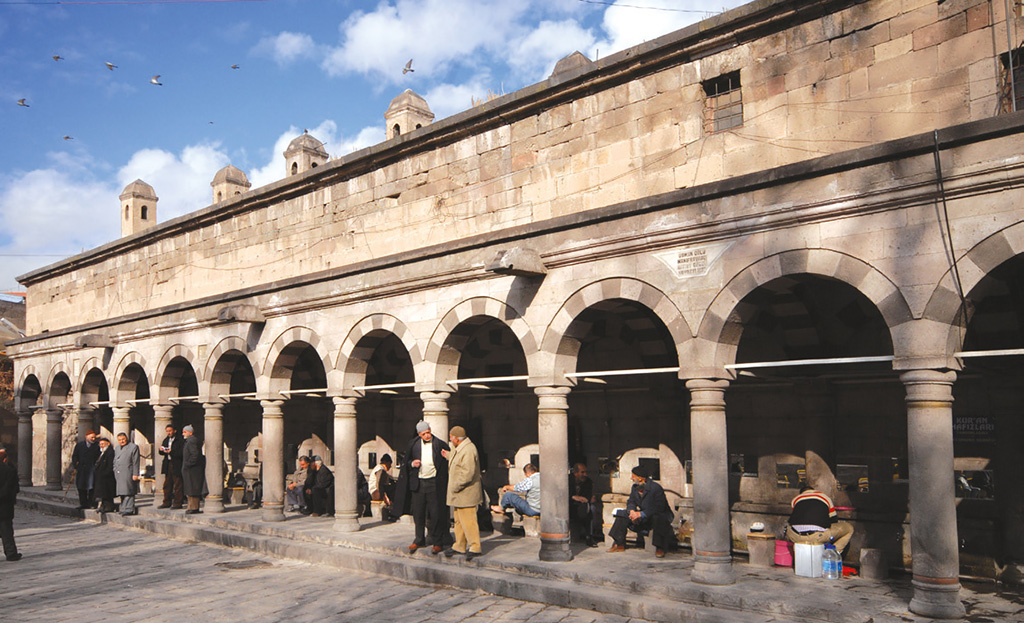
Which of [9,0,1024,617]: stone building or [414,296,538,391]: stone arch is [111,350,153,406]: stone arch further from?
[414,296,538,391]: stone arch

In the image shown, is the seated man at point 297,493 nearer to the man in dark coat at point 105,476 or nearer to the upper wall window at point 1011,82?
the man in dark coat at point 105,476

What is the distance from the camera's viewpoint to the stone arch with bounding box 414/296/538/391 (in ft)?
36.4

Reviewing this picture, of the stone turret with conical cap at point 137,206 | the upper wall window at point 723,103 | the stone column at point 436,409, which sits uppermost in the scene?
the stone turret with conical cap at point 137,206

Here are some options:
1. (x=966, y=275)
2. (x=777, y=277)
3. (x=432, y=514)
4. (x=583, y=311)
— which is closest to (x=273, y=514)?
(x=432, y=514)

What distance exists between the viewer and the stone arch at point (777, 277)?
7633mm

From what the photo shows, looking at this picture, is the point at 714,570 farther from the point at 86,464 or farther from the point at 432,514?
the point at 86,464

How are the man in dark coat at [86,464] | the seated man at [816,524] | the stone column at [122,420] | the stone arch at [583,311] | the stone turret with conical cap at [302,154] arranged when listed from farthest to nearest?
the stone turret with conical cap at [302,154] → the stone column at [122,420] → the man in dark coat at [86,464] → the stone arch at [583,311] → the seated man at [816,524]

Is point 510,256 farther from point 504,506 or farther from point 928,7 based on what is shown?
point 928,7

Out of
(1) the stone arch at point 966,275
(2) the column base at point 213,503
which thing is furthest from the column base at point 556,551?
(2) the column base at point 213,503

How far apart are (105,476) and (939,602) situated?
14.3m

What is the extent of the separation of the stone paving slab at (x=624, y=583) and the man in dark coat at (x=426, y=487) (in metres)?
0.30

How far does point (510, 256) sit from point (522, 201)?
1747 mm

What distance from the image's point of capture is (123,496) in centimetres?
1570

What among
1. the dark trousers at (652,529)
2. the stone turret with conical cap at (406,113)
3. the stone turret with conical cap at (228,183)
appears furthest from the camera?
the stone turret with conical cap at (228,183)
